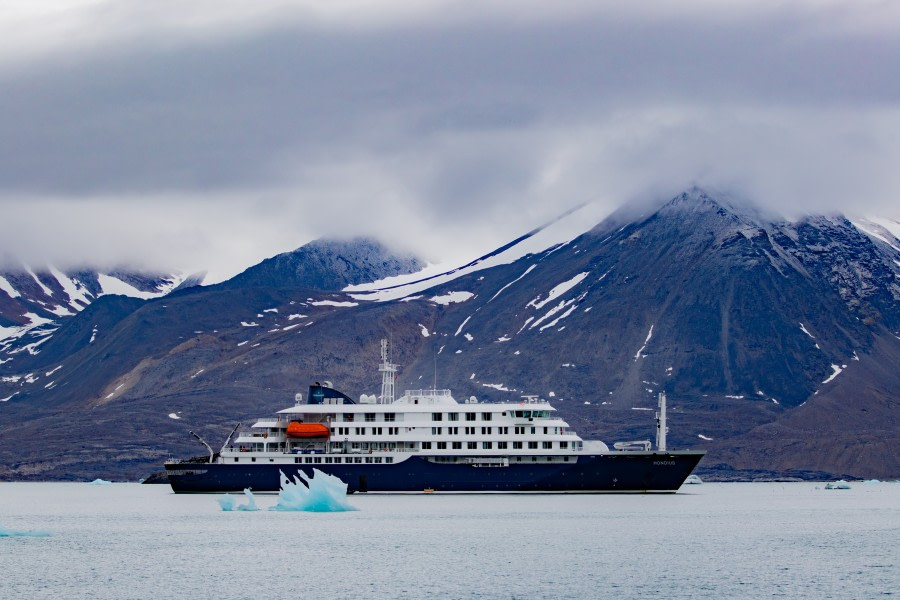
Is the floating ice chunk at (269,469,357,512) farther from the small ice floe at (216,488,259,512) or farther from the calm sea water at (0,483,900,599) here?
the small ice floe at (216,488,259,512)

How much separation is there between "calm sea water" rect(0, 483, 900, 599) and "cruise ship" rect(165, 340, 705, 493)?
5490 mm

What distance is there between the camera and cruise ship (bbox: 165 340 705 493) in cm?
11362

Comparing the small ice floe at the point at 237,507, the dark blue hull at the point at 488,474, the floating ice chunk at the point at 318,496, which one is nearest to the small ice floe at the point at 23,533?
the small ice floe at the point at 237,507

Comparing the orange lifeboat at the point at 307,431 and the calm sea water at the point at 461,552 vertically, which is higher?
the orange lifeboat at the point at 307,431

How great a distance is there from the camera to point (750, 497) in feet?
470

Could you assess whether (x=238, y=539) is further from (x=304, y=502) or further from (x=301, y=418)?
(x=301, y=418)

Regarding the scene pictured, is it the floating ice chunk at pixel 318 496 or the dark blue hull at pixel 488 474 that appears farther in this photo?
the dark blue hull at pixel 488 474

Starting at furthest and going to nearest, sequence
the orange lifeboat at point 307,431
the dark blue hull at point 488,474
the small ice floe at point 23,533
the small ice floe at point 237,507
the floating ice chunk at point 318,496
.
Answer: the orange lifeboat at point 307,431, the dark blue hull at point 488,474, the small ice floe at point 237,507, the floating ice chunk at point 318,496, the small ice floe at point 23,533

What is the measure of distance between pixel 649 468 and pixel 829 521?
2091cm

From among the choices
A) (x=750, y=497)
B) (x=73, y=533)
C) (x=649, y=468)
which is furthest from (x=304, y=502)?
(x=750, y=497)

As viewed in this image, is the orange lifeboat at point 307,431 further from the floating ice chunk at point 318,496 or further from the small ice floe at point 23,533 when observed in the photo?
the small ice floe at point 23,533

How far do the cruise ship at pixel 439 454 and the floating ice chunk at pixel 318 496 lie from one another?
1516cm

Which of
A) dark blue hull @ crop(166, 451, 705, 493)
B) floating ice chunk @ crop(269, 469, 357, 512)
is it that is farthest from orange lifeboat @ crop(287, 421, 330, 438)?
floating ice chunk @ crop(269, 469, 357, 512)

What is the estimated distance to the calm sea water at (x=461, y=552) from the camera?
194ft
